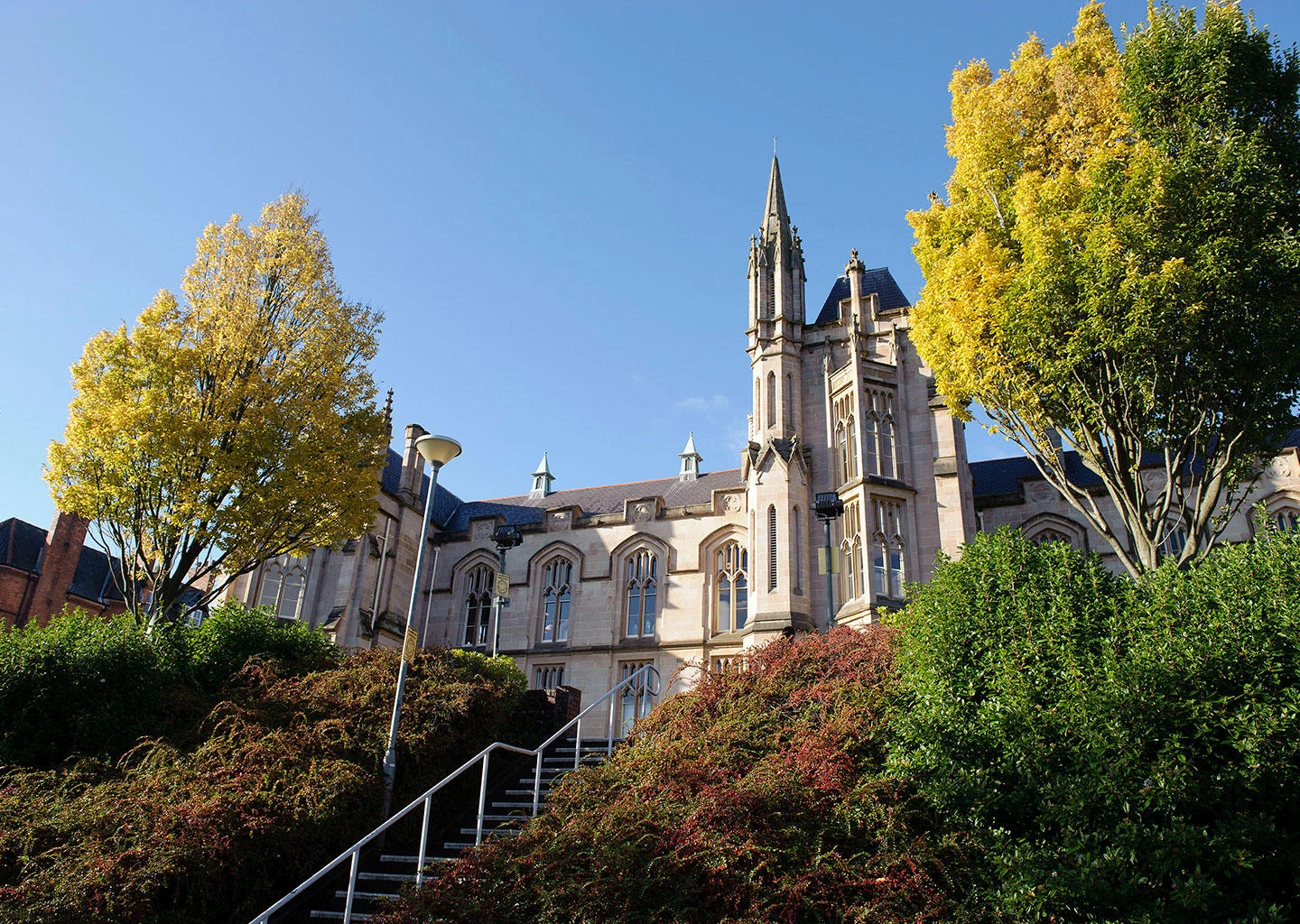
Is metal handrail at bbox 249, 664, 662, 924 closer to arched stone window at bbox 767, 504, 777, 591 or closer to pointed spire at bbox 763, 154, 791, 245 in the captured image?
arched stone window at bbox 767, 504, 777, 591

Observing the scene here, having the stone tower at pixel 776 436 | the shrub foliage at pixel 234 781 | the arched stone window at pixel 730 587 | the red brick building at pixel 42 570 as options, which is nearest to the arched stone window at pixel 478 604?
the arched stone window at pixel 730 587

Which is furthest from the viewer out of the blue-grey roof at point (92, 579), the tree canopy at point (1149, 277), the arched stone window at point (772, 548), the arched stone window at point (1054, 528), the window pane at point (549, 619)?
the blue-grey roof at point (92, 579)

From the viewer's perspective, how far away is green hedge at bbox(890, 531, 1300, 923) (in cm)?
795

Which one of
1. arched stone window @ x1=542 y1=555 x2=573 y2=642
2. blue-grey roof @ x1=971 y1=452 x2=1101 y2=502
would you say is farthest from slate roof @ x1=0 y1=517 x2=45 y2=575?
blue-grey roof @ x1=971 y1=452 x2=1101 y2=502

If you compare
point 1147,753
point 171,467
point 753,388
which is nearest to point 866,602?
point 753,388

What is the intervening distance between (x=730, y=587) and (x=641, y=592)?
117 inches

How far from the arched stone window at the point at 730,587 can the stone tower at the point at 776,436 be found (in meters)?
2.50

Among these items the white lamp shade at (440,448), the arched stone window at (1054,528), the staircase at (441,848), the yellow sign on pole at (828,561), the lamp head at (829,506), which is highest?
the arched stone window at (1054,528)

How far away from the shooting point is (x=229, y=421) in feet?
52.7

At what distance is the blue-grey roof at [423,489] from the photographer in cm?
3162

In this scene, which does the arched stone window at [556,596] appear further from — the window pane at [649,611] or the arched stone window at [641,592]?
the window pane at [649,611]

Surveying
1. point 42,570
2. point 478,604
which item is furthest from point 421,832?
point 42,570

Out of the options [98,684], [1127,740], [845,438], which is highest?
[845,438]

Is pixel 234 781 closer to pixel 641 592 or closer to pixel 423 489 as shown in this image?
pixel 641 592
